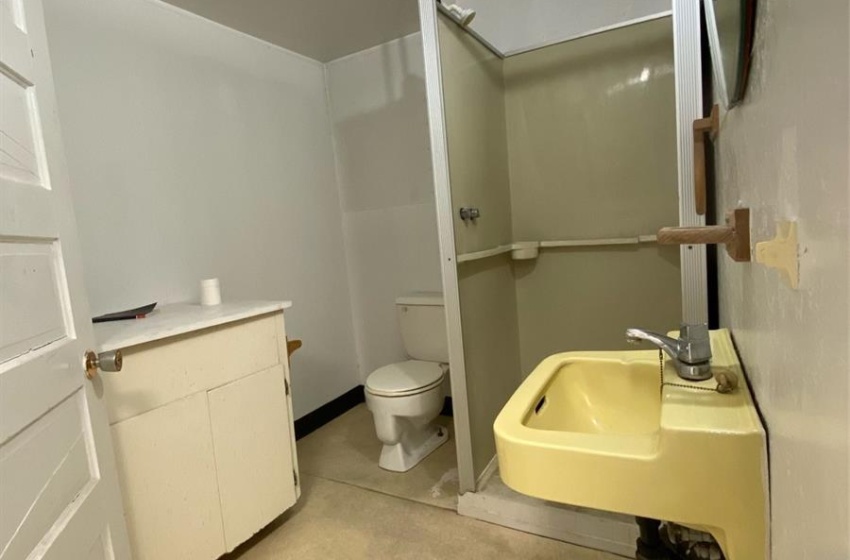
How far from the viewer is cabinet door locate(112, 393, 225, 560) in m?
1.27

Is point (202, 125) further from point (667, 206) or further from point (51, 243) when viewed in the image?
point (667, 206)

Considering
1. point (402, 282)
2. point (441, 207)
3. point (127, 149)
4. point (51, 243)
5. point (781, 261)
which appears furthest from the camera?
point (402, 282)

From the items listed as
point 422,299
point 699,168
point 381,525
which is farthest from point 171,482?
point 699,168

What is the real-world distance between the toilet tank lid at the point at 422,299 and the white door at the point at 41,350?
156cm

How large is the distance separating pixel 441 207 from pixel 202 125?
4.20 feet

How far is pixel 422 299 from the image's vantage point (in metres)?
2.39

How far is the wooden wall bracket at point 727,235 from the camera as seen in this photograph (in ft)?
2.06

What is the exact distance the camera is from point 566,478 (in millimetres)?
699

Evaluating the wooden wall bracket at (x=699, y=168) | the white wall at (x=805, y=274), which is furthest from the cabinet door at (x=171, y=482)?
the wooden wall bracket at (x=699, y=168)

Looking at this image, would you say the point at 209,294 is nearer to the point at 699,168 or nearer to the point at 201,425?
the point at 201,425

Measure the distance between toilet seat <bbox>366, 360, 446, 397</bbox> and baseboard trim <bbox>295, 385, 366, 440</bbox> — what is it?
621mm

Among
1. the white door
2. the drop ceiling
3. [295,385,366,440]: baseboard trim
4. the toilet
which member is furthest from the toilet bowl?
the drop ceiling

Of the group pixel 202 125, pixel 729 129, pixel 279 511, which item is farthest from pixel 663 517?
pixel 202 125

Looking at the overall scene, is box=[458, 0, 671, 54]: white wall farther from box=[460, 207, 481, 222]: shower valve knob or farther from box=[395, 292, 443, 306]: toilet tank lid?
→ box=[395, 292, 443, 306]: toilet tank lid
